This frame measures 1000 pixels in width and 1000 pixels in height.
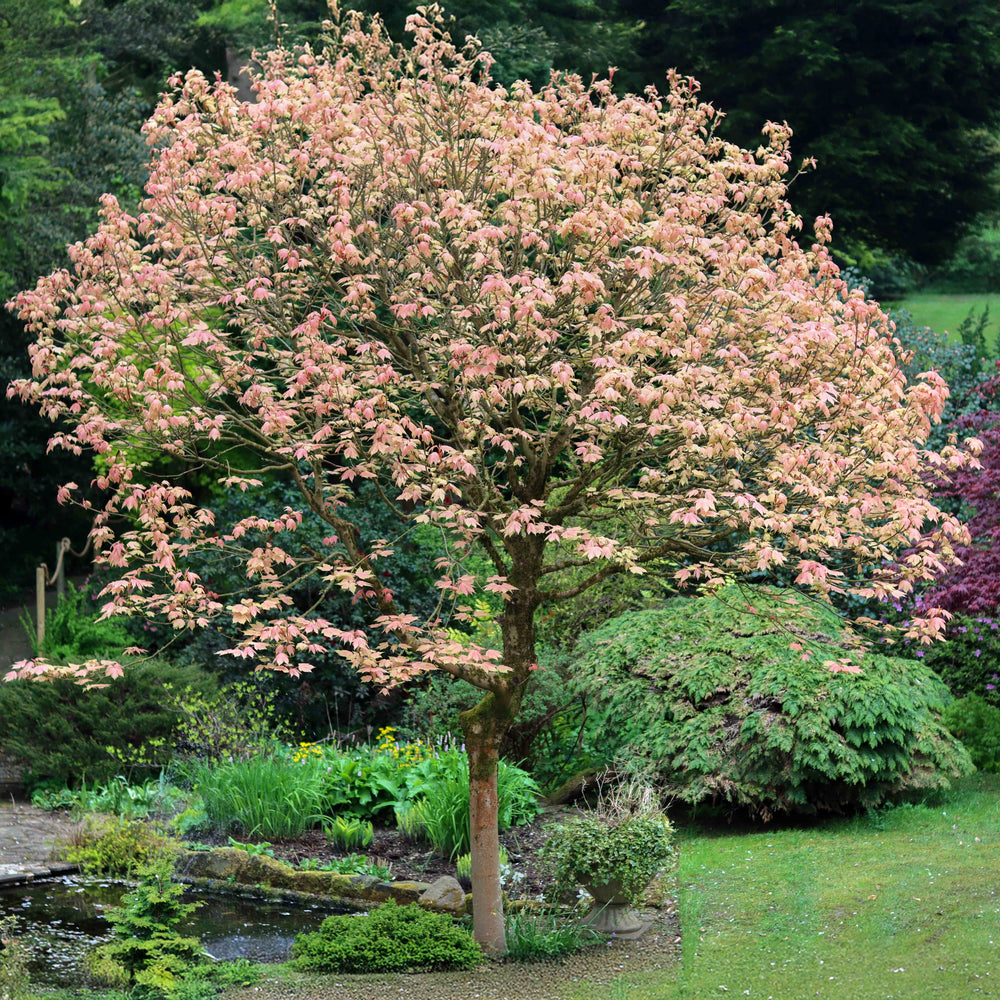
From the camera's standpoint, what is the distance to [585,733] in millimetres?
10711

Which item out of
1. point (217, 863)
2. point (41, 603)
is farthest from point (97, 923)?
point (41, 603)

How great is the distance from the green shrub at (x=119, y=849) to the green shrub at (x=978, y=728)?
700cm

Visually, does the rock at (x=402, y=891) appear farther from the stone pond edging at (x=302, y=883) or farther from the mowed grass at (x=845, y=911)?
the mowed grass at (x=845, y=911)

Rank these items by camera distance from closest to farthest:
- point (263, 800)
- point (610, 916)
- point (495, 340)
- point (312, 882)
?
point (495, 340) → point (610, 916) → point (312, 882) → point (263, 800)

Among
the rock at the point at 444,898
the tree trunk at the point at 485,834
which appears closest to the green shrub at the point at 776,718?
the rock at the point at 444,898

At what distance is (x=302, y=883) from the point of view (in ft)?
27.7

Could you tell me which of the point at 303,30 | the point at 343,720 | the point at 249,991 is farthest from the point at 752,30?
the point at 249,991

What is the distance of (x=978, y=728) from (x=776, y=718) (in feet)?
9.79

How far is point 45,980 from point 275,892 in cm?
193

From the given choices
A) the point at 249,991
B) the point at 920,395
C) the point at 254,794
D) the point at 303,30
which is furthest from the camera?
the point at 303,30

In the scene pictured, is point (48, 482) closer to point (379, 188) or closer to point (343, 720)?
point (343, 720)

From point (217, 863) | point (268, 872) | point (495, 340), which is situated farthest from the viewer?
point (217, 863)

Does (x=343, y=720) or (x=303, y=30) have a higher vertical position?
(x=303, y=30)

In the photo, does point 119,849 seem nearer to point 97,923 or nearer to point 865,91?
point 97,923
